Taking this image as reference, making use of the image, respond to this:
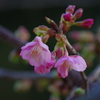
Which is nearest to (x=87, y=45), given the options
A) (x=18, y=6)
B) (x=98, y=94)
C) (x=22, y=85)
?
(x=22, y=85)

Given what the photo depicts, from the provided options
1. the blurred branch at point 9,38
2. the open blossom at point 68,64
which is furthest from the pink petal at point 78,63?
the blurred branch at point 9,38

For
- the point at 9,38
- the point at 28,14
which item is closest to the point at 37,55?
the point at 9,38

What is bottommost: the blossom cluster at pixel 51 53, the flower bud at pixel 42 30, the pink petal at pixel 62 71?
the pink petal at pixel 62 71

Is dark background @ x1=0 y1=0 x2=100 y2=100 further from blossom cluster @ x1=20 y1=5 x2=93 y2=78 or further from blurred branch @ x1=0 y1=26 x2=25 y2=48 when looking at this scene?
blossom cluster @ x1=20 y1=5 x2=93 y2=78

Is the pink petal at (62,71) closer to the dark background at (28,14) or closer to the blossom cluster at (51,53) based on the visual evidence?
the blossom cluster at (51,53)

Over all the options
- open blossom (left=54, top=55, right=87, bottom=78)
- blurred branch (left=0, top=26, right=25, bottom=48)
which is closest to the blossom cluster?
open blossom (left=54, top=55, right=87, bottom=78)

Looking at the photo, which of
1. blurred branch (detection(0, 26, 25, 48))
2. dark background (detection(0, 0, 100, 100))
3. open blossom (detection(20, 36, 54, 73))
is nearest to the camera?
open blossom (detection(20, 36, 54, 73))

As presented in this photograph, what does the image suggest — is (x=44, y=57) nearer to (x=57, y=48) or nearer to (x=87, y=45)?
(x=57, y=48)

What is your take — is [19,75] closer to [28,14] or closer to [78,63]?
[78,63]
